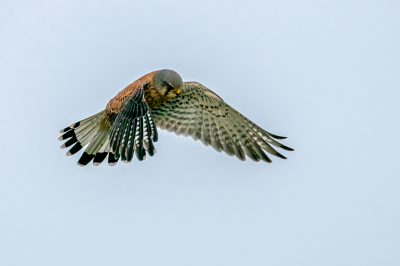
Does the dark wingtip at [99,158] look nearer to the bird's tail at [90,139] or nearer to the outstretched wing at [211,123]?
the bird's tail at [90,139]

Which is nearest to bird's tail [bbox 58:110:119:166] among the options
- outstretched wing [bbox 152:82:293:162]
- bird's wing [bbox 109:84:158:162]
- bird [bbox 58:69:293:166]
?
bird [bbox 58:69:293:166]

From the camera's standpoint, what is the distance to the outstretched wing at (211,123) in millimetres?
7566

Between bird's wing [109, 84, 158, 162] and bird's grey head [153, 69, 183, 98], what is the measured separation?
0.40 meters

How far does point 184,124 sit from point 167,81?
1.14 meters

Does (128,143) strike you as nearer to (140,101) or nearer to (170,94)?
(140,101)

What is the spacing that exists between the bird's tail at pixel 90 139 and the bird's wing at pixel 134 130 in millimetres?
1040

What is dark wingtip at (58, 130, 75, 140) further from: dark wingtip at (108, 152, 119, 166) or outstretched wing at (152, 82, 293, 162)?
outstretched wing at (152, 82, 293, 162)

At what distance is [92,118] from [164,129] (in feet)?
3.45

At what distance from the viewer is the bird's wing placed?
6.03 m

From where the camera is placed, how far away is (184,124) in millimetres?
7734

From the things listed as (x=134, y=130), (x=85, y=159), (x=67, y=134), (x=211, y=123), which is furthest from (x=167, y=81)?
(x=67, y=134)

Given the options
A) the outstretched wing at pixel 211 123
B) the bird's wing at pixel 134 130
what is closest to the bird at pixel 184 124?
the outstretched wing at pixel 211 123

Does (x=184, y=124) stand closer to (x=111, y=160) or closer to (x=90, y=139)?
(x=111, y=160)

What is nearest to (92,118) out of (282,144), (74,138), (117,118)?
(74,138)
